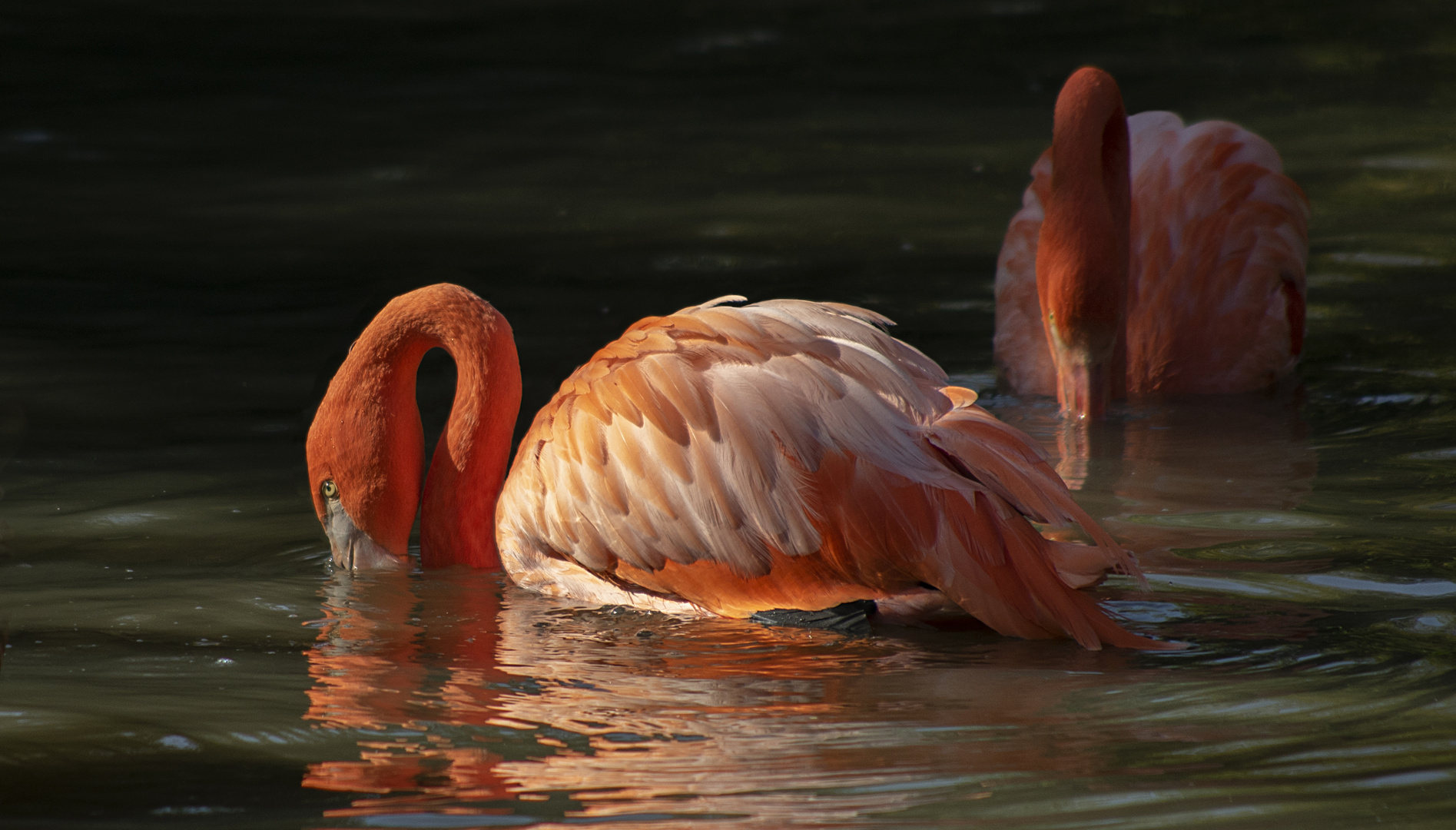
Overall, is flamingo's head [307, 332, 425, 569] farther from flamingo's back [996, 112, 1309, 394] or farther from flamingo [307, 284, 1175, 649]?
flamingo's back [996, 112, 1309, 394]

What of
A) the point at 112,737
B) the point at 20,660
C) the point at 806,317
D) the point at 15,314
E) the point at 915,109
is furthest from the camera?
the point at 915,109

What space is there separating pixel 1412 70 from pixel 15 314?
309 inches

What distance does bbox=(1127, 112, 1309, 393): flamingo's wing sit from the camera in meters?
6.11

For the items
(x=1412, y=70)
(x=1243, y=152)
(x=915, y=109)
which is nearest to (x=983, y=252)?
(x=1243, y=152)

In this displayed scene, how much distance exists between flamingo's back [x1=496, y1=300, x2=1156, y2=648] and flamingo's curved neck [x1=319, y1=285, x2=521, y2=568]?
47 centimetres

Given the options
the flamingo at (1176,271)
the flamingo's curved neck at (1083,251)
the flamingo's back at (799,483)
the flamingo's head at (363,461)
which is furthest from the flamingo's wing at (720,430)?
the flamingo at (1176,271)

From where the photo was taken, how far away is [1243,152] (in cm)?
642

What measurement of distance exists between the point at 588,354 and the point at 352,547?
2280 millimetres

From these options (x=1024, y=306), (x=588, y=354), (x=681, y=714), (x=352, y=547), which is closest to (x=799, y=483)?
(x=681, y=714)

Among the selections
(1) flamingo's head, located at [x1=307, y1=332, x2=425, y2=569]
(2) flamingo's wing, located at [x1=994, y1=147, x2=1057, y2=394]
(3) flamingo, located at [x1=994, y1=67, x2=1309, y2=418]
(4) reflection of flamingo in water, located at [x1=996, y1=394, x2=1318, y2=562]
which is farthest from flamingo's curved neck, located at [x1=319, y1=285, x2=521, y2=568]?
(2) flamingo's wing, located at [x1=994, y1=147, x2=1057, y2=394]

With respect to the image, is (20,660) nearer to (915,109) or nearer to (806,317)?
(806,317)

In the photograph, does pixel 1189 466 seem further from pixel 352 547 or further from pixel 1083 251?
pixel 352 547

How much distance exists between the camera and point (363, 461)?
434cm

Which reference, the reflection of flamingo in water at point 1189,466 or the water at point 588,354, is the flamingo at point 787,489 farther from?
the reflection of flamingo in water at point 1189,466
